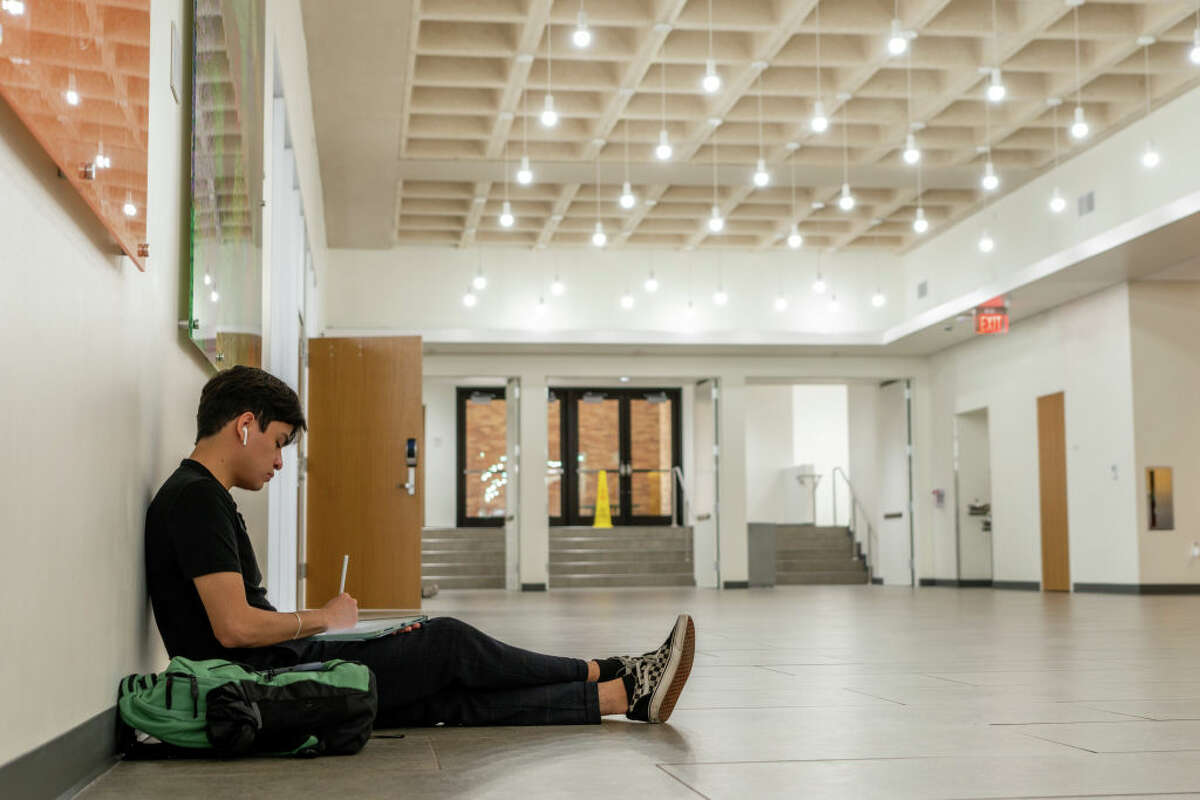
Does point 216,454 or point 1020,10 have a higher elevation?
point 1020,10

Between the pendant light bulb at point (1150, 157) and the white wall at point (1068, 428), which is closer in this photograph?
the pendant light bulb at point (1150, 157)

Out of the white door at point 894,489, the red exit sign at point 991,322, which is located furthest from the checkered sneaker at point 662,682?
the white door at point 894,489

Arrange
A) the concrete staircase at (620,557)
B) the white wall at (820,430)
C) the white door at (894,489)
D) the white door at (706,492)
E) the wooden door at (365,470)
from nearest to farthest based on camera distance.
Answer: the wooden door at (365,470) < the white door at (706,492) < the white door at (894,489) < the concrete staircase at (620,557) < the white wall at (820,430)

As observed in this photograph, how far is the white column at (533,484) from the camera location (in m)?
16.5

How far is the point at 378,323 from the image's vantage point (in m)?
15.9

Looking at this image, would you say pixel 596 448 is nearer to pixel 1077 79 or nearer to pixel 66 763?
pixel 1077 79

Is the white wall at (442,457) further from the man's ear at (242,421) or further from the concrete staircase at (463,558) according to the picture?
the man's ear at (242,421)

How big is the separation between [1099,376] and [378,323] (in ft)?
26.1

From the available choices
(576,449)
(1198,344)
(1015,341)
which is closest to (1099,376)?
(1198,344)

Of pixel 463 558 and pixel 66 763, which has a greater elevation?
pixel 66 763

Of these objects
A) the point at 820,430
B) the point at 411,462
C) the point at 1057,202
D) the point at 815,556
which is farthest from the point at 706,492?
the point at 411,462

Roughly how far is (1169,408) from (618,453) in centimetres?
1030

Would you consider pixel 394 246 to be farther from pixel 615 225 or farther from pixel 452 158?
pixel 452 158

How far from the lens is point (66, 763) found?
2.28 meters
